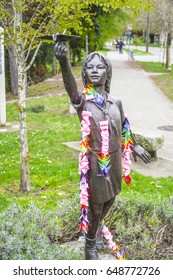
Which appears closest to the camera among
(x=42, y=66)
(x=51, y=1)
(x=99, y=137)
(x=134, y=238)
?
(x=99, y=137)

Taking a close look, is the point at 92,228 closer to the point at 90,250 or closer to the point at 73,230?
the point at 90,250

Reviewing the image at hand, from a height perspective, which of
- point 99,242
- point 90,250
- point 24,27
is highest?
point 24,27

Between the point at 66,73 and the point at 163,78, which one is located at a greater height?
the point at 66,73

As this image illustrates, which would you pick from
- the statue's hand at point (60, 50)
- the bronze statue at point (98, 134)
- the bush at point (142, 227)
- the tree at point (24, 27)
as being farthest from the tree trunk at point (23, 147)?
the statue's hand at point (60, 50)

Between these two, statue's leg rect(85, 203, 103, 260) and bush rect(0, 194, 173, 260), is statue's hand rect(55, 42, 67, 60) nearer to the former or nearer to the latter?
statue's leg rect(85, 203, 103, 260)

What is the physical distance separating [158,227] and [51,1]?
4.32m

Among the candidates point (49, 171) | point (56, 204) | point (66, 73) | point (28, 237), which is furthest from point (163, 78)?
point (66, 73)

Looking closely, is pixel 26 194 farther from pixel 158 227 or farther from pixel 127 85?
pixel 127 85

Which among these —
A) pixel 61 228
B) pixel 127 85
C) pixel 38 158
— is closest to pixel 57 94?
pixel 127 85

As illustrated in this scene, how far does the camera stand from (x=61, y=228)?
5.11 metres

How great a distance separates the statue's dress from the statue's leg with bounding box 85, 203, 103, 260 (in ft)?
0.34

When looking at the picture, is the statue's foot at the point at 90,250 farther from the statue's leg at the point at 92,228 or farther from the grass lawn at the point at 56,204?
the grass lawn at the point at 56,204

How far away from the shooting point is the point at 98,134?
395 centimetres

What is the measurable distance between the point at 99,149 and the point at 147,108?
13.1 metres
